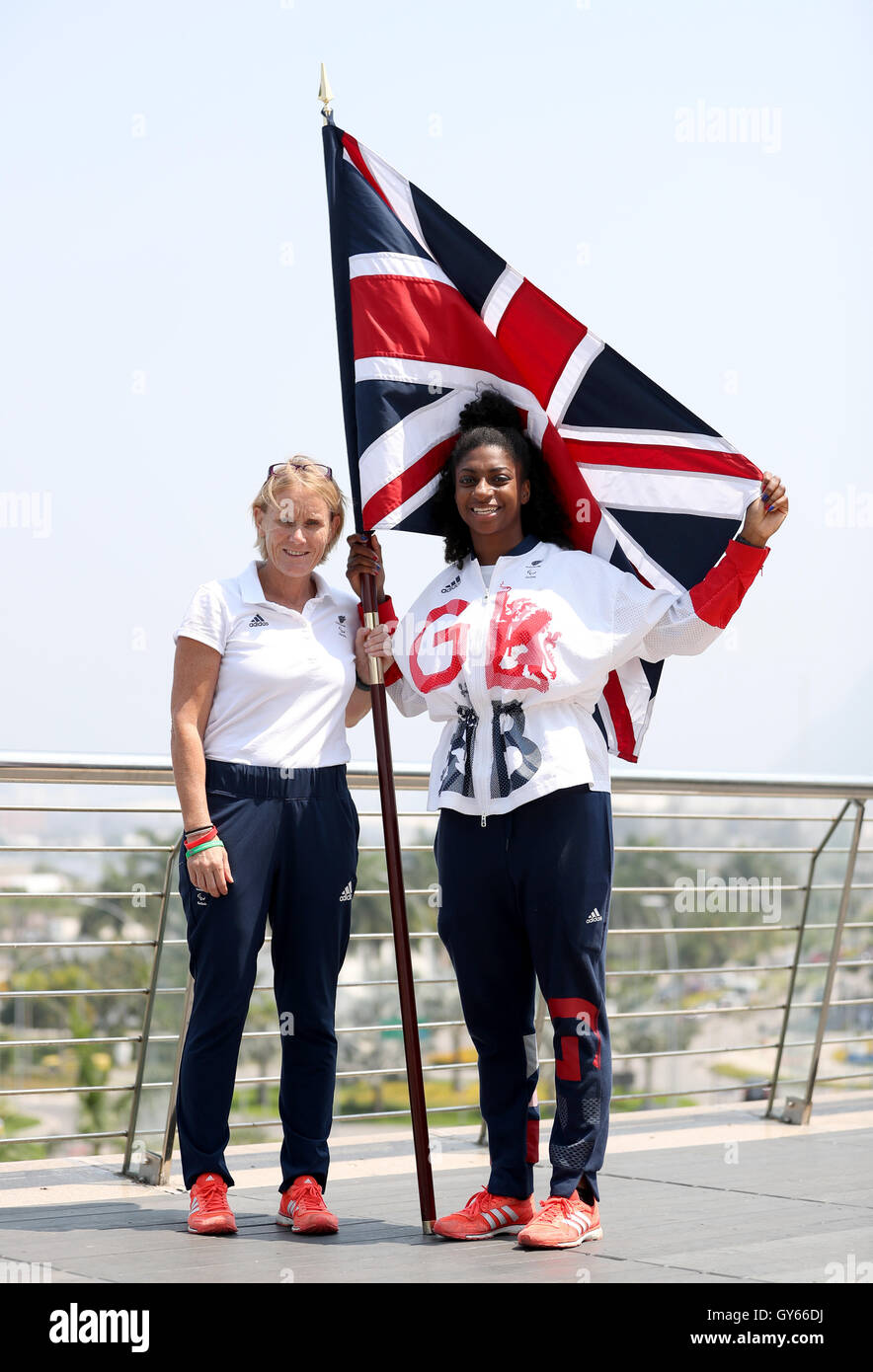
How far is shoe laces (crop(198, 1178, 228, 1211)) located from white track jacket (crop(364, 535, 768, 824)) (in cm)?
97

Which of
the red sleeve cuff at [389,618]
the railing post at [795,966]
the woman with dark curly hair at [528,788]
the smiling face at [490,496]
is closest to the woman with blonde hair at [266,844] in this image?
the red sleeve cuff at [389,618]

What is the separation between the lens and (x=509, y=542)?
131 inches

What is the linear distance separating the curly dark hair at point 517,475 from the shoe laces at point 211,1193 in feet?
5.01

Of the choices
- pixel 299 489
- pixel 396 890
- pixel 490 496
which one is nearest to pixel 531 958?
pixel 396 890

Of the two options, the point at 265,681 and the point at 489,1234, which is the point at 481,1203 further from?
the point at 265,681

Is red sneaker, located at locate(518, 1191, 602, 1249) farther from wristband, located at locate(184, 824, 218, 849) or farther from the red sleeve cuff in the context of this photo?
the red sleeve cuff

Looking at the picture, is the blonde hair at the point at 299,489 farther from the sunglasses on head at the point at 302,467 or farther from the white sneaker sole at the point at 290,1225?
the white sneaker sole at the point at 290,1225

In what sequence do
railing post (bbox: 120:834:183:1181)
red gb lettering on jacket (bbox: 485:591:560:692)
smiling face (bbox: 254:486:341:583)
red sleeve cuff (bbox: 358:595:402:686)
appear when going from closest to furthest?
red gb lettering on jacket (bbox: 485:591:560:692)
smiling face (bbox: 254:486:341:583)
red sleeve cuff (bbox: 358:595:402:686)
railing post (bbox: 120:834:183:1181)

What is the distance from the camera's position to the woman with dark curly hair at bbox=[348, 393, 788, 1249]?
310 centimetres

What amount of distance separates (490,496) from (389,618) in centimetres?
41

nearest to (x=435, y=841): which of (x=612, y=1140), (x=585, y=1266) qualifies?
(x=585, y=1266)


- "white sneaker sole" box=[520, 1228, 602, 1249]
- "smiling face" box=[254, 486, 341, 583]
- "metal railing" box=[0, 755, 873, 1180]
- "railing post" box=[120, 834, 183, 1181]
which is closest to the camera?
"white sneaker sole" box=[520, 1228, 602, 1249]

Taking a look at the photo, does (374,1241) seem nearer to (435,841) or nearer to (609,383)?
(435,841)

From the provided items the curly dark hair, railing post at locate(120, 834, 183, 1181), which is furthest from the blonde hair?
railing post at locate(120, 834, 183, 1181)
